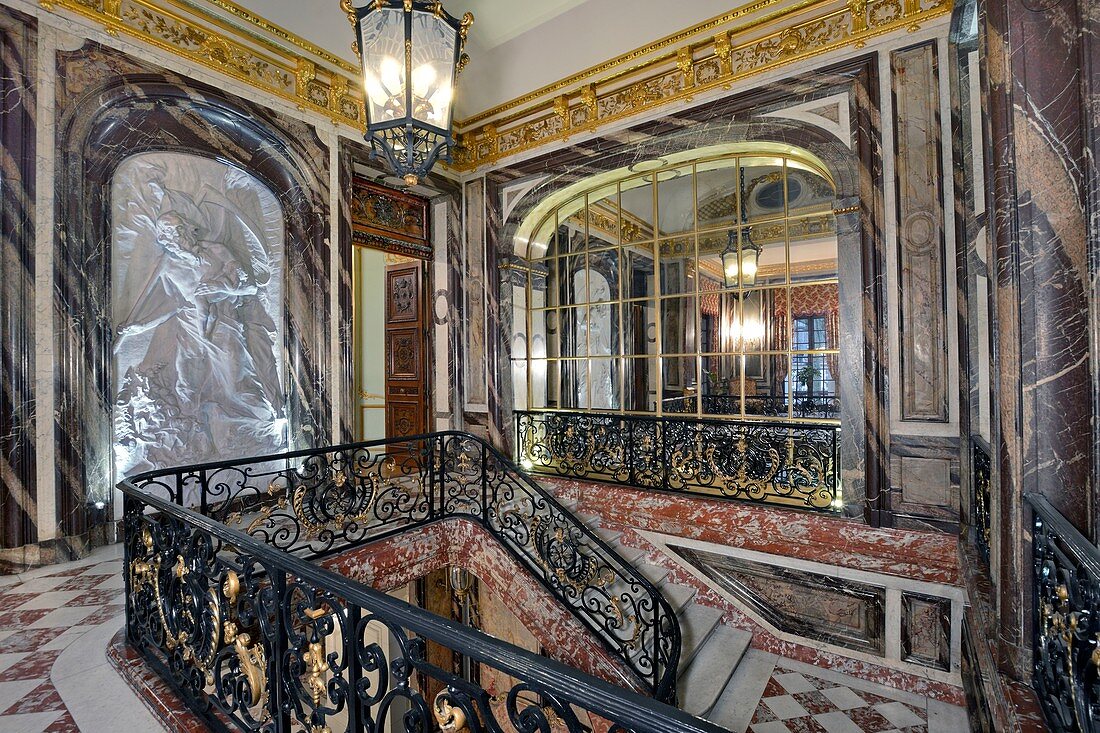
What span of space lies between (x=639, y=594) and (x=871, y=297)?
3.03m

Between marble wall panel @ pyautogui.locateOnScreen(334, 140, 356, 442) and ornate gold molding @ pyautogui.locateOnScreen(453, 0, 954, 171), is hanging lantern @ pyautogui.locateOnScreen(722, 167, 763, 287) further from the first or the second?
marble wall panel @ pyautogui.locateOnScreen(334, 140, 356, 442)

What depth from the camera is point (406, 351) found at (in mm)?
6781

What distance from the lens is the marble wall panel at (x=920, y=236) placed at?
377 cm

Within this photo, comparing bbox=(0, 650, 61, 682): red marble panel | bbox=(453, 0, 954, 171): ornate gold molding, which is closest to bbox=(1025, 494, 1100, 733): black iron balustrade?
bbox=(0, 650, 61, 682): red marble panel

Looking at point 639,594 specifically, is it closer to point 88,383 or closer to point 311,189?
point 88,383

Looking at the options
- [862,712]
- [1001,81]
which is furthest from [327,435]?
[1001,81]

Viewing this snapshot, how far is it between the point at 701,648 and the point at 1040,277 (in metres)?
3.39

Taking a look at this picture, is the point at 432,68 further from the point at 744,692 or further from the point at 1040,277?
the point at 744,692

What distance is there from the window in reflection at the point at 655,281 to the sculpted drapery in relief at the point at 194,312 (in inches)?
109

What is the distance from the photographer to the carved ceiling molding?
13.0 ft

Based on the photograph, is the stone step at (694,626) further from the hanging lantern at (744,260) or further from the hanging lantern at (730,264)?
the hanging lantern at (730,264)

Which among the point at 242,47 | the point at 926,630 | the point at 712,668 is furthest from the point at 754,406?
the point at 242,47

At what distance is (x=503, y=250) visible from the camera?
20.4 ft

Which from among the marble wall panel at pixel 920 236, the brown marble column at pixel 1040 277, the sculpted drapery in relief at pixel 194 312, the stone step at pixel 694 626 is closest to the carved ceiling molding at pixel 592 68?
the marble wall panel at pixel 920 236
